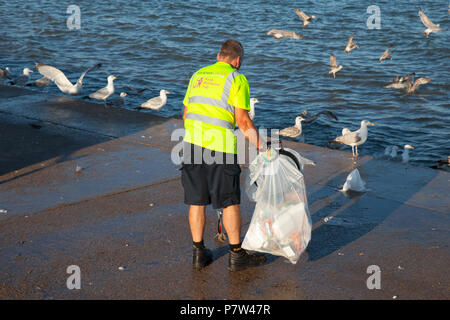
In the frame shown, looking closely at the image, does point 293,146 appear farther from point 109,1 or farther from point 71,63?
point 109,1

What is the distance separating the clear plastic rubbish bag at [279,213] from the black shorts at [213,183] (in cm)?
23

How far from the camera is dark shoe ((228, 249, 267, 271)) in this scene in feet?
15.6

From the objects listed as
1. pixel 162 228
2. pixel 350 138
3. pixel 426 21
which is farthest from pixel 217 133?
pixel 426 21

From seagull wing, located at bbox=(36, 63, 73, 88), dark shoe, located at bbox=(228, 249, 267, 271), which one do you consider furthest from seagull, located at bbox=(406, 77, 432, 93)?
dark shoe, located at bbox=(228, 249, 267, 271)

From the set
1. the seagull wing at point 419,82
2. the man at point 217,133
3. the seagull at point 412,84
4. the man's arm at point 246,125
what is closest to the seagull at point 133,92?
the seagull at point 412,84

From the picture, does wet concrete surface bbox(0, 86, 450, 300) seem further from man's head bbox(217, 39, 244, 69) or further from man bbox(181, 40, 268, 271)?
man's head bbox(217, 39, 244, 69)

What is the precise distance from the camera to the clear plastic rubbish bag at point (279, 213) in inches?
183

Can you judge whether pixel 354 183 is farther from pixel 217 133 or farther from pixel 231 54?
pixel 231 54

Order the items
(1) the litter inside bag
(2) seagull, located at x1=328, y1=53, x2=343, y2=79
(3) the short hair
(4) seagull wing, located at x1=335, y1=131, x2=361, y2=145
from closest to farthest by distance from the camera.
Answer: (3) the short hair < (1) the litter inside bag < (4) seagull wing, located at x1=335, y1=131, x2=361, y2=145 < (2) seagull, located at x1=328, y1=53, x2=343, y2=79

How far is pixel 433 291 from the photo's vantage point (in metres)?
4.45

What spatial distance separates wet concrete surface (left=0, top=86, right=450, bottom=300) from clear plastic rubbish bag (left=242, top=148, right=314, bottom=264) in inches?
8.6

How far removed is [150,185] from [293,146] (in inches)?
93.6
